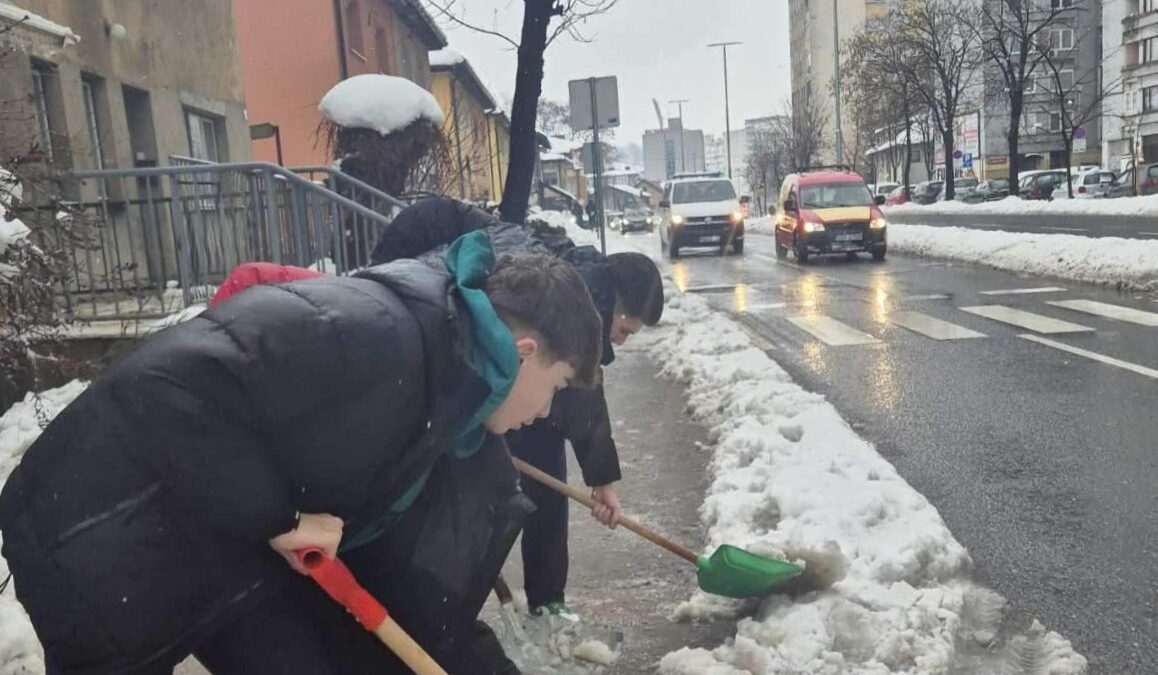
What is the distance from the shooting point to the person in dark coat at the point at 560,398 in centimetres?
339

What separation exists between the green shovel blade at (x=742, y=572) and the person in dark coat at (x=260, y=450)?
1.75 metres

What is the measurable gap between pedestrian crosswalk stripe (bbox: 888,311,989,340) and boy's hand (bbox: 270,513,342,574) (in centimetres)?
889

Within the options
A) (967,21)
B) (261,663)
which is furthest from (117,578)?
(967,21)

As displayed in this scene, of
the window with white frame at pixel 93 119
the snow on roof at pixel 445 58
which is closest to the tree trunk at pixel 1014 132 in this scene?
the snow on roof at pixel 445 58

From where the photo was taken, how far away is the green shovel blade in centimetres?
355

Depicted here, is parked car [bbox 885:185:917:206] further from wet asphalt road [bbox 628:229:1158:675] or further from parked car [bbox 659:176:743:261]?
wet asphalt road [bbox 628:229:1158:675]

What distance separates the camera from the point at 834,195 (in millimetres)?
20750

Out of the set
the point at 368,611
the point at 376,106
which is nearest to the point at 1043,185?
the point at 376,106

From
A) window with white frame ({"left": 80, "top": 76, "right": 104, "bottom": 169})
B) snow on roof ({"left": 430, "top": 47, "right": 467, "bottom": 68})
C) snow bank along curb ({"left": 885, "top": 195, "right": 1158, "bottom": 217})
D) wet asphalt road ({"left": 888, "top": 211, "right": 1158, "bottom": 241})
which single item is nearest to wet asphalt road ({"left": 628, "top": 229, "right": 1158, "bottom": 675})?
window with white frame ({"left": 80, "top": 76, "right": 104, "bottom": 169})

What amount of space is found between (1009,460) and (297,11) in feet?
60.1

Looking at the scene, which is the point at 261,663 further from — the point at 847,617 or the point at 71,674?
the point at 847,617

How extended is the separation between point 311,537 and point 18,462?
6.68 ft

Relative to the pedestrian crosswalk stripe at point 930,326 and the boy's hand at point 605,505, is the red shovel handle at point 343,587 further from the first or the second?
the pedestrian crosswalk stripe at point 930,326

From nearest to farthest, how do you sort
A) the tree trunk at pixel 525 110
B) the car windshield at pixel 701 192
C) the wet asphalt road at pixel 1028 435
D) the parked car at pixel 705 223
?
the wet asphalt road at pixel 1028 435 → the tree trunk at pixel 525 110 → the parked car at pixel 705 223 → the car windshield at pixel 701 192
